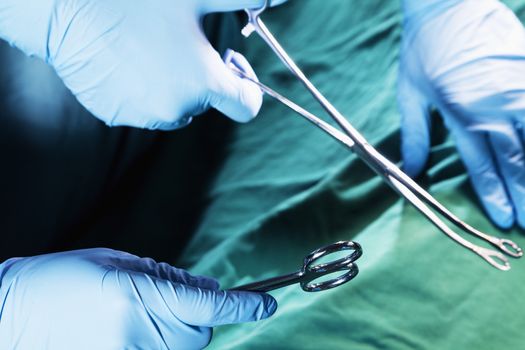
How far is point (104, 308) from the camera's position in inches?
34.7

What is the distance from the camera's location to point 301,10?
1767mm

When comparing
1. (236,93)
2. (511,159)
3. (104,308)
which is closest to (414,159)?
(511,159)

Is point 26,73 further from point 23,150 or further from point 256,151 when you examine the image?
point 256,151

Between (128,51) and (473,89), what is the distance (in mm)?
877

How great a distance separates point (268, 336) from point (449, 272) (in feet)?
1.42

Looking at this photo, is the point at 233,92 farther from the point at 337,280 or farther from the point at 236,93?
the point at 337,280

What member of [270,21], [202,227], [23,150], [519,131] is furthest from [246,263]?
[270,21]

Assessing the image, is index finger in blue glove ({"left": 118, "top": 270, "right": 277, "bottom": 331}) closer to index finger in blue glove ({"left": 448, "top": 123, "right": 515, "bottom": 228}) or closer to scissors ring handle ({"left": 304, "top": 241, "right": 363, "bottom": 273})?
scissors ring handle ({"left": 304, "top": 241, "right": 363, "bottom": 273})

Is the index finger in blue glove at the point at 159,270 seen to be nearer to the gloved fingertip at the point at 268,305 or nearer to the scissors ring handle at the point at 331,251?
the gloved fingertip at the point at 268,305

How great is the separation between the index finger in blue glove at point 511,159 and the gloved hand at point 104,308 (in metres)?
0.69

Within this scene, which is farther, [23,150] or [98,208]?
[98,208]

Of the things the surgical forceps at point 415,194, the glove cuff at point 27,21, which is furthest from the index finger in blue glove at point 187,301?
the glove cuff at point 27,21

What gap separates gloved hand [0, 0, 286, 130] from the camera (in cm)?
108

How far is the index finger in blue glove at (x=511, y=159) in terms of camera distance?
1222 millimetres
